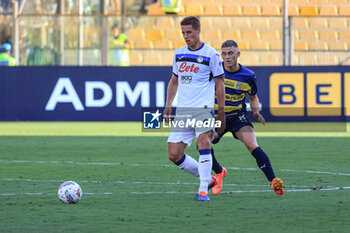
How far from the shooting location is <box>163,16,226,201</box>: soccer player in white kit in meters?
8.42

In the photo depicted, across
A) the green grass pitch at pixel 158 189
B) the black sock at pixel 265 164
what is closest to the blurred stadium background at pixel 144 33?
the green grass pitch at pixel 158 189

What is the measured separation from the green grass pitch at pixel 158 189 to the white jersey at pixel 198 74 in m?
1.04

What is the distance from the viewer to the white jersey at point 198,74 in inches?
332

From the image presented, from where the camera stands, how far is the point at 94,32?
2438 cm

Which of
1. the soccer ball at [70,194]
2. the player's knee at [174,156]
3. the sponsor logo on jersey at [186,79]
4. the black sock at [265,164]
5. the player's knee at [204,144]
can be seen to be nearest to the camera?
the soccer ball at [70,194]

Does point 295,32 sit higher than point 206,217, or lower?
higher

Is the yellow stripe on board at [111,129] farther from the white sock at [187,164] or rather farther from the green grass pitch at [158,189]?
the white sock at [187,164]

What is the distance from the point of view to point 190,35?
8.41 m

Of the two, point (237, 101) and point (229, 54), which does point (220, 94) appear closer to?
point (229, 54)

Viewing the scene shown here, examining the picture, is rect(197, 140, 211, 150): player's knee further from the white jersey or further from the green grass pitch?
the green grass pitch

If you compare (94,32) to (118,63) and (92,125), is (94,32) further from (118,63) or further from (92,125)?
(92,125)

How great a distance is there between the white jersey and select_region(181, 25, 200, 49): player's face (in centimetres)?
9

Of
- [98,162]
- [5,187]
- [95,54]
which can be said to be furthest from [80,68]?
[5,187]

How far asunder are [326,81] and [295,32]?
11.5 feet
